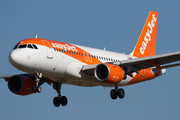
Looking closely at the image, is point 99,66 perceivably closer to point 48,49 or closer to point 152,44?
point 48,49

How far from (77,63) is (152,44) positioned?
1604 cm

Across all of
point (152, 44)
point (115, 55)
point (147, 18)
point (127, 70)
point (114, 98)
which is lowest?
point (114, 98)

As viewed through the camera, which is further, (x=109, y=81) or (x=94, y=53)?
(x=94, y=53)

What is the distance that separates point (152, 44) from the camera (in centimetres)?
4572

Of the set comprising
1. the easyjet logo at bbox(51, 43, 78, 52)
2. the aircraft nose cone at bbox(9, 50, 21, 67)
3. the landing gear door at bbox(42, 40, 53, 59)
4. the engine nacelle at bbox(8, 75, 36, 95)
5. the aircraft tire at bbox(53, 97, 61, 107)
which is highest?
the easyjet logo at bbox(51, 43, 78, 52)

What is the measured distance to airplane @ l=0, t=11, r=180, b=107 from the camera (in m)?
30.0

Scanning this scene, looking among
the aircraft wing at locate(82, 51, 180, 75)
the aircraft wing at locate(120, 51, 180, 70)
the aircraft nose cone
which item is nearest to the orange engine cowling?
the aircraft wing at locate(82, 51, 180, 75)

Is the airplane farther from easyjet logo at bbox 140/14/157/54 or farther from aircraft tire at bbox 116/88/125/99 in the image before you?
easyjet logo at bbox 140/14/157/54

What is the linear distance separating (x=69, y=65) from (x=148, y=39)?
16.7 meters

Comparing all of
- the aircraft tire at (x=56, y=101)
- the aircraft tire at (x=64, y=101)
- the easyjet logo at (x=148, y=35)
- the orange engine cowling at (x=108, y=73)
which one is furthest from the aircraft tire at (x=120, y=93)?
the easyjet logo at (x=148, y=35)

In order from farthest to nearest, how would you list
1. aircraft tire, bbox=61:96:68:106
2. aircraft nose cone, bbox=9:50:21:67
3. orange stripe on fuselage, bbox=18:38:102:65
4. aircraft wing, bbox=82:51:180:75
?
aircraft tire, bbox=61:96:68:106 → aircraft wing, bbox=82:51:180:75 → orange stripe on fuselage, bbox=18:38:102:65 → aircraft nose cone, bbox=9:50:21:67

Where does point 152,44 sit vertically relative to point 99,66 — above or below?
above

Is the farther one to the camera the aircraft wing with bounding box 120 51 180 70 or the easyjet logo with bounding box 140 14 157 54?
the easyjet logo with bounding box 140 14 157 54

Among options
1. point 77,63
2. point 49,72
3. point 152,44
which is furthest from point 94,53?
point 152,44
